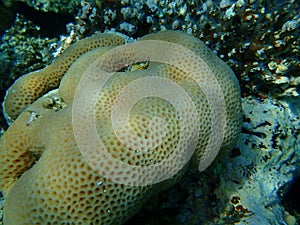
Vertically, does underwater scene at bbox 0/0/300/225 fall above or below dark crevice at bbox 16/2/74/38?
below

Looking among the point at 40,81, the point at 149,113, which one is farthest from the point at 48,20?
the point at 149,113

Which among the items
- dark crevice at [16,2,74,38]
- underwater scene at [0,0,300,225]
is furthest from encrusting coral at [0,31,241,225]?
dark crevice at [16,2,74,38]

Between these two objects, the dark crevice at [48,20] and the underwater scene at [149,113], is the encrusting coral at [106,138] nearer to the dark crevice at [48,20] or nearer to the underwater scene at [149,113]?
the underwater scene at [149,113]

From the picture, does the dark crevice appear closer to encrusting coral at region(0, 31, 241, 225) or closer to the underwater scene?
the underwater scene

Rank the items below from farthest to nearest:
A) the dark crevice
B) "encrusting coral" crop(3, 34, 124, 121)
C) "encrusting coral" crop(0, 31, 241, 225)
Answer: the dark crevice → "encrusting coral" crop(3, 34, 124, 121) → "encrusting coral" crop(0, 31, 241, 225)

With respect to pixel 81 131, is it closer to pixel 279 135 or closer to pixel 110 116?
pixel 110 116

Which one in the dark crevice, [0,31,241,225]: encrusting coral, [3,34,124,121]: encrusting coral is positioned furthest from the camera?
the dark crevice
